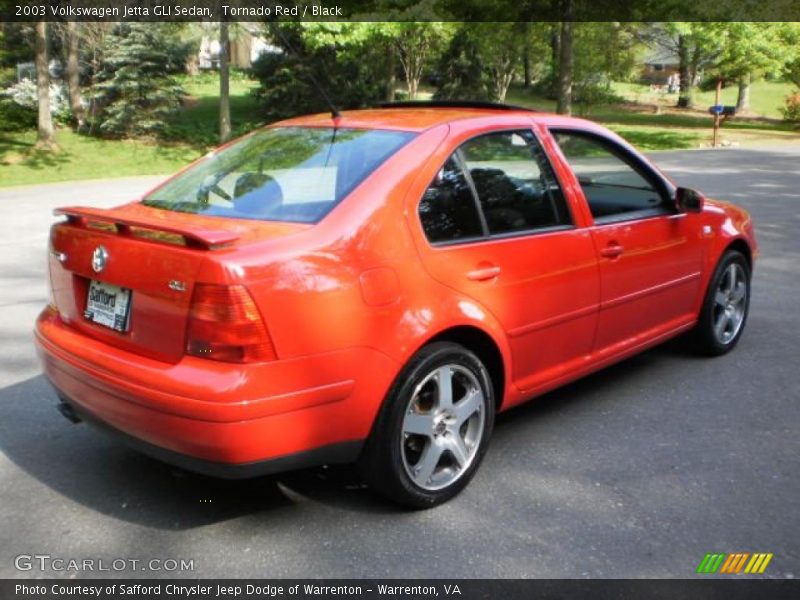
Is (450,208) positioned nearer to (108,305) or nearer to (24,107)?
(108,305)

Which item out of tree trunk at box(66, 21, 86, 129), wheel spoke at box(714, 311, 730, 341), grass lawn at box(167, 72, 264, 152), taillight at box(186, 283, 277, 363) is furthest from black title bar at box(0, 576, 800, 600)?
tree trunk at box(66, 21, 86, 129)

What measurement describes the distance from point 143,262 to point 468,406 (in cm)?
147

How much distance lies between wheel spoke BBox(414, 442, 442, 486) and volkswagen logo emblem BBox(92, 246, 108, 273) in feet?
4.86

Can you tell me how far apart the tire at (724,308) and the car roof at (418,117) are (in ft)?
4.98

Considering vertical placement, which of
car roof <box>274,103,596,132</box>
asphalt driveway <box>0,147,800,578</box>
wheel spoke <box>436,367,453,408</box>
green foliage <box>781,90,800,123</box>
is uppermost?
green foliage <box>781,90,800,123</box>

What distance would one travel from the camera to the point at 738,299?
5.48 m

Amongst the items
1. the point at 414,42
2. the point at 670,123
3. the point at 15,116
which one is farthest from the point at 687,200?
the point at 670,123

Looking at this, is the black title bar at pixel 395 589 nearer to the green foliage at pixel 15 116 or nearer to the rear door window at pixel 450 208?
the rear door window at pixel 450 208

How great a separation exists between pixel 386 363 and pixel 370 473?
461mm

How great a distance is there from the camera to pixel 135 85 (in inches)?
1016

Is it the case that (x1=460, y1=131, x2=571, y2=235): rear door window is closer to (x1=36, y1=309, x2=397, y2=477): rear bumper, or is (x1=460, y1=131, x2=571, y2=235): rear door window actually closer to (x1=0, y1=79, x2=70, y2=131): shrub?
(x1=36, y1=309, x2=397, y2=477): rear bumper

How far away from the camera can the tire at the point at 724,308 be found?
515 centimetres

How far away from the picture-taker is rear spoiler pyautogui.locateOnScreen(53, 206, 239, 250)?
2.80m

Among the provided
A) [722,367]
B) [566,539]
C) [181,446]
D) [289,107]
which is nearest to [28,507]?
[181,446]
